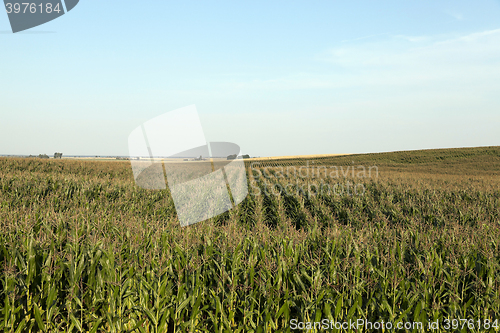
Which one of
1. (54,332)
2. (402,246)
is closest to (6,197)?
(54,332)

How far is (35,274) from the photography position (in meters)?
3.89

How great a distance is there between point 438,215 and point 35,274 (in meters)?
11.2

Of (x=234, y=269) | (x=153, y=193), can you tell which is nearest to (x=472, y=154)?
(x=153, y=193)

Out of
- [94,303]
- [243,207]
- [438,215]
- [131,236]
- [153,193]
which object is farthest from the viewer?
[153,193]

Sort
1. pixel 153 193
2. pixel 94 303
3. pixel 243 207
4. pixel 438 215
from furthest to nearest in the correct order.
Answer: pixel 153 193 → pixel 243 207 → pixel 438 215 → pixel 94 303

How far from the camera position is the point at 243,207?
1225 cm

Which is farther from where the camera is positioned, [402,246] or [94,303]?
[402,246]

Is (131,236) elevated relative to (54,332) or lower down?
elevated

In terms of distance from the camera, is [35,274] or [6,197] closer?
[35,274]

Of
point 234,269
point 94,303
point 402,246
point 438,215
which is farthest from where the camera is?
point 438,215

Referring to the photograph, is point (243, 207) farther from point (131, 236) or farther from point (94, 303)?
point (94, 303)

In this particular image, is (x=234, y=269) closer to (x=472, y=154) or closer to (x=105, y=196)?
(x=105, y=196)

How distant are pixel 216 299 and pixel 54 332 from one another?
1994 millimetres

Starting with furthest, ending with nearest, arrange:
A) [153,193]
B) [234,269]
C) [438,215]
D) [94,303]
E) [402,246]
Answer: [153,193], [438,215], [402,246], [234,269], [94,303]
